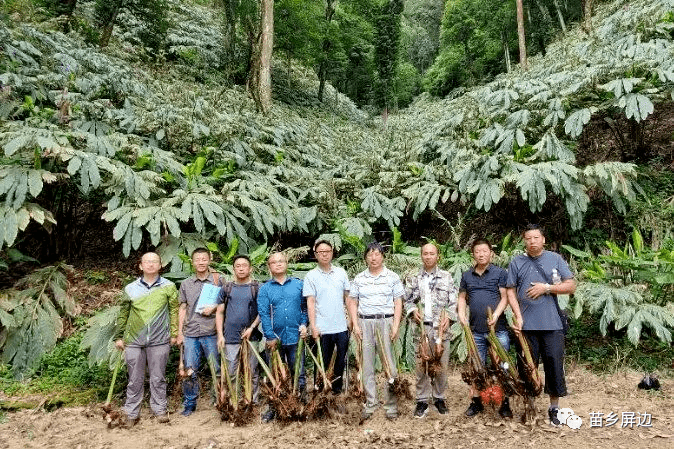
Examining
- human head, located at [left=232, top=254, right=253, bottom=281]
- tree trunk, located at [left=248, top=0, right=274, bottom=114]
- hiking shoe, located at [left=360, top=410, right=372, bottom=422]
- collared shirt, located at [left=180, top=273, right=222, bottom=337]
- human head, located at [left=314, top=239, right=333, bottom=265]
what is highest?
tree trunk, located at [left=248, top=0, right=274, bottom=114]

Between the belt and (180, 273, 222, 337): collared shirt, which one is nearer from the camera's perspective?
the belt

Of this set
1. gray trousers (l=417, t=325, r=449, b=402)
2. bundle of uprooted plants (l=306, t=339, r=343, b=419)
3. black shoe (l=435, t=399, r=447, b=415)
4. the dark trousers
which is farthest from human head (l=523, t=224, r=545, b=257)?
bundle of uprooted plants (l=306, t=339, r=343, b=419)

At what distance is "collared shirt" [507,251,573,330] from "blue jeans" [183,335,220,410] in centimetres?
247

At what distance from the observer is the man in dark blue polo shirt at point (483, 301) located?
3.34 metres

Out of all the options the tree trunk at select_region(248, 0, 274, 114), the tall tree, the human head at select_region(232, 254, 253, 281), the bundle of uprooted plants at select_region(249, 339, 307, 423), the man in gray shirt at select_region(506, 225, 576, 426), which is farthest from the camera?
the tall tree

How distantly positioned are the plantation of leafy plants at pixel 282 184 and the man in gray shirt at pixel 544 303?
99cm

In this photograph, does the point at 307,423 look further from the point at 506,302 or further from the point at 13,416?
the point at 13,416

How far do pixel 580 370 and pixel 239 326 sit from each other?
325 cm

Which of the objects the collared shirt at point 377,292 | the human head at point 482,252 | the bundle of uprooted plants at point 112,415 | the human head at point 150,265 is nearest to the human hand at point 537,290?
the human head at point 482,252

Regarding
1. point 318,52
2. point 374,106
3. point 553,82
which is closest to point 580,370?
point 553,82

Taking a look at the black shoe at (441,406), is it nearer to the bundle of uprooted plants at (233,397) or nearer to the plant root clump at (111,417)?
the bundle of uprooted plants at (233,397)

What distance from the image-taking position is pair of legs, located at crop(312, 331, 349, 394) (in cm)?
349

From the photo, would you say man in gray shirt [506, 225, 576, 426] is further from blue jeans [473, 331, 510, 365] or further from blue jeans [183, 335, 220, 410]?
blue jeans [183, 335, 220, 410]

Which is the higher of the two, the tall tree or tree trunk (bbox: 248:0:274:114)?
the tall tree
